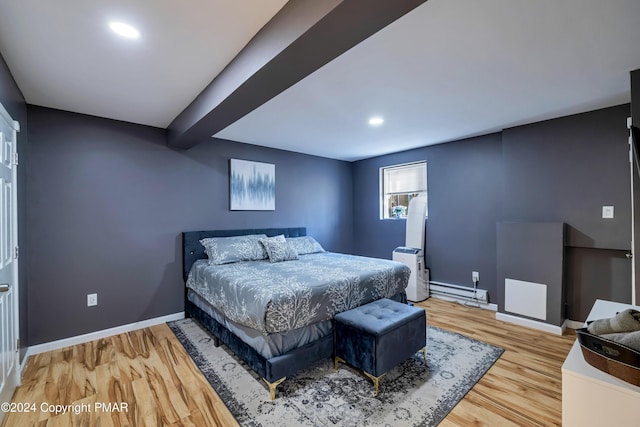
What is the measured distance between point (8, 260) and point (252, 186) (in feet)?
8.57

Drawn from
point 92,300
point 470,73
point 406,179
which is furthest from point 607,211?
point 92,300

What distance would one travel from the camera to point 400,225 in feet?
15.9

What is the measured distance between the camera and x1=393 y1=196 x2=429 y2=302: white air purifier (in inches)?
164

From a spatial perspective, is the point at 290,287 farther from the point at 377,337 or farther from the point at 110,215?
the point at 110,215

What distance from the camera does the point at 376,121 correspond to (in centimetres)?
323

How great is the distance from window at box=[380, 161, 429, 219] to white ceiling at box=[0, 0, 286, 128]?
3.52 meters

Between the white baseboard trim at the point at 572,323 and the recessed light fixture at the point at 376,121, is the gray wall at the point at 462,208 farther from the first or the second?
the recessed light fixture at the point at 376,121

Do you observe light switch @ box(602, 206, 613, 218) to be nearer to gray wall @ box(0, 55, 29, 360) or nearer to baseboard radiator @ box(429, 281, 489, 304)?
baseboard radiator @ box(429, 281, 489, 304)

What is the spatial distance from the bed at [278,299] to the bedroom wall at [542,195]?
1.49 meters

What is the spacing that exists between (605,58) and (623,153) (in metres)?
1.47

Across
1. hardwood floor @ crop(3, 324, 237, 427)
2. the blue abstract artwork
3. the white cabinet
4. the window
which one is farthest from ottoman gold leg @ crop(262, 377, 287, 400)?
the window

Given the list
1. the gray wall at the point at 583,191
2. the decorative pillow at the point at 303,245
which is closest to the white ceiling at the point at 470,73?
the gray wall at the point at 583,191

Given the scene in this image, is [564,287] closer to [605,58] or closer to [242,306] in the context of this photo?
[605,58]

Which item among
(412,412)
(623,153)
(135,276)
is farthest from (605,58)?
(135,276)
